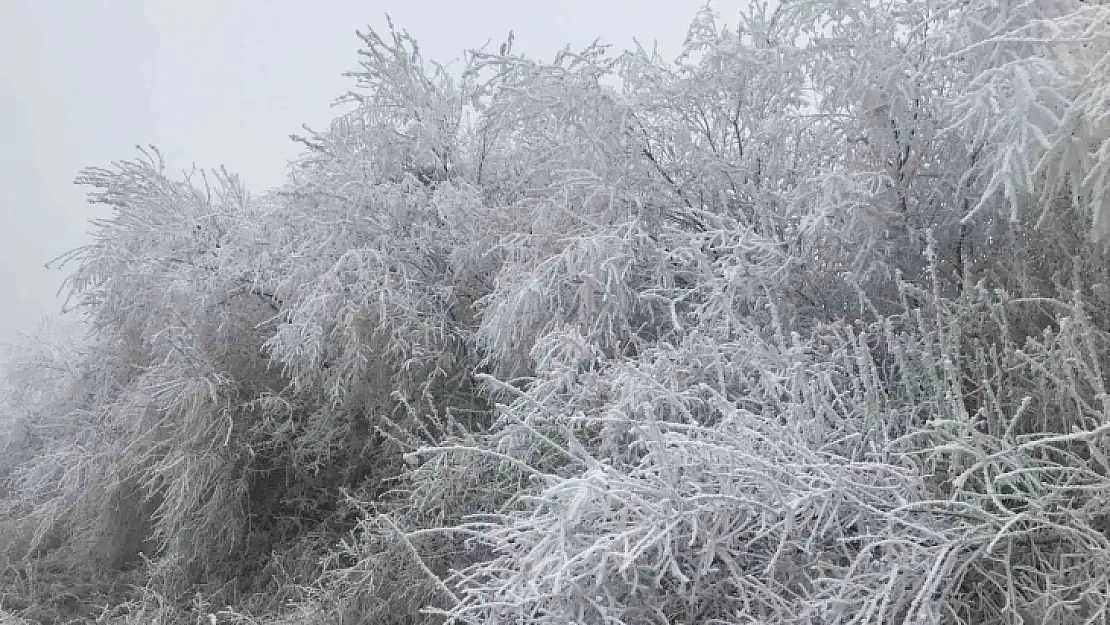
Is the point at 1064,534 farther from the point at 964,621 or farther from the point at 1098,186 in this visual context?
the point at 1098,186

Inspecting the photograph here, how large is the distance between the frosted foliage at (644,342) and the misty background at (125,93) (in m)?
0.96

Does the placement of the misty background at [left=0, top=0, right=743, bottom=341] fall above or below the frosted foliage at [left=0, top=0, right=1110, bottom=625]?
above

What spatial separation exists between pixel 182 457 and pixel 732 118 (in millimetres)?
4716

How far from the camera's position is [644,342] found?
179 inches

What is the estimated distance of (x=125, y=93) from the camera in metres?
80.3

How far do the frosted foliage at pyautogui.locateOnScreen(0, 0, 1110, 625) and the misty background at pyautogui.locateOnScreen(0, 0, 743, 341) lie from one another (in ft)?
3.15

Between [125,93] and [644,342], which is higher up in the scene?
[125,93]

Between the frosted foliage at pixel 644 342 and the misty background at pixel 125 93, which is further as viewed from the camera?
the misty background at pixel 125 93

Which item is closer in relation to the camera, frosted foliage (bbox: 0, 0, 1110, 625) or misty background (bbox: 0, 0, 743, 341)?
frosted foliage (bbox: 0, 0, 1110, 625)

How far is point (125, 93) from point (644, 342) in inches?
3537

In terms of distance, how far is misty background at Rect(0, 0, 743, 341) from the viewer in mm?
32938

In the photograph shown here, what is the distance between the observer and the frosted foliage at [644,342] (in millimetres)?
2854

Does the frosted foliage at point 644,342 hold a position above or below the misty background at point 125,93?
below

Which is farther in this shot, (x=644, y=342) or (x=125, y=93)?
(x=125, y=93)
